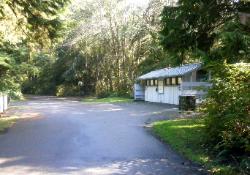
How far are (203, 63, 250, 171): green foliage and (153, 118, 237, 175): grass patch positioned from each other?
0.40 m

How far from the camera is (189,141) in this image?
13102 millimetres

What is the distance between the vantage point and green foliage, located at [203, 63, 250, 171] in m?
9.86

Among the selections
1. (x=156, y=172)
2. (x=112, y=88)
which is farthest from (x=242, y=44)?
(x=112, y=88)

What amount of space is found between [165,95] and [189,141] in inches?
903

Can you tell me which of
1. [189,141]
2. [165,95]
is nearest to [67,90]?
[165,95]

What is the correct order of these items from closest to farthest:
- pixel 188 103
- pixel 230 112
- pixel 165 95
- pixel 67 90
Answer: pixel 230 112 → pixel 188 103 → pixel 165 95 → pixel 67 90

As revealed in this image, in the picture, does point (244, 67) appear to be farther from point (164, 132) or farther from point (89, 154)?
point (164, 132)

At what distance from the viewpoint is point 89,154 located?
11508mm

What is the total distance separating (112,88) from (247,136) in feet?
156

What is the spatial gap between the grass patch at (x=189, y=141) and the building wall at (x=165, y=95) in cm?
1458

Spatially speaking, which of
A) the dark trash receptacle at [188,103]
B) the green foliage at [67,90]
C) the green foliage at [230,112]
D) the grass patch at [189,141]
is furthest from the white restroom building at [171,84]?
the green foliage at [67,90]

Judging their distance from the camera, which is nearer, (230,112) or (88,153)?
(230,112)

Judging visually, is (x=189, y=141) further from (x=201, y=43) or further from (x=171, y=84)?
(x=171, y=84)

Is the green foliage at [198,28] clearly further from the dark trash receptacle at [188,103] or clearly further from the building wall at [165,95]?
the building wall at [165,95]
